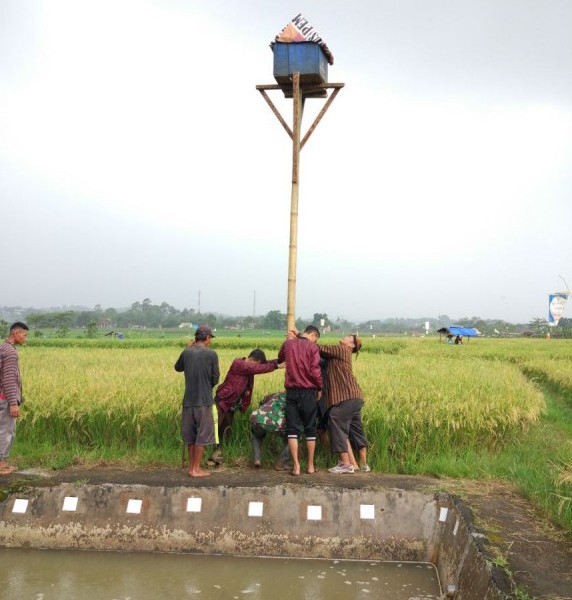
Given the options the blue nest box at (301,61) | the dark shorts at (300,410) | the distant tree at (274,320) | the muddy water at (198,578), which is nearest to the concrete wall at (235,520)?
the muddy water at (198,578)

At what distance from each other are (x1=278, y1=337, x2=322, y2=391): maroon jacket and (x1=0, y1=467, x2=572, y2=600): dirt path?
957mm

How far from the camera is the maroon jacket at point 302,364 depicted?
19.8 feet

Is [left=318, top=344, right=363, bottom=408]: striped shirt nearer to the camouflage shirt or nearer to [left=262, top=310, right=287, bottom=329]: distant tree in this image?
the camouflage shirt

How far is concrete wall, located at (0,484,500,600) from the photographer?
204 inches

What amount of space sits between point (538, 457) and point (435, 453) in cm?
131

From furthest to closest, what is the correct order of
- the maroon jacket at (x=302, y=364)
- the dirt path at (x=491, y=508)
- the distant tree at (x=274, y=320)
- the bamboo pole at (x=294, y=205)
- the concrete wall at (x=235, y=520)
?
the distant tree at (x=274, y=320) → the bamboo pole at (x=294, y=205) → the maroon jacket at (x=302, y=364) → the concrete wall at (x=235, y=520) → the dirt path at (x=491, y=508)

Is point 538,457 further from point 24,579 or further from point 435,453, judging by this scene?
point 24,579

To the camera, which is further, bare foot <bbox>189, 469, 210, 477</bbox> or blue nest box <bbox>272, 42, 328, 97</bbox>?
blue nest box <bbox>272, 42, 328, 97</bbox>

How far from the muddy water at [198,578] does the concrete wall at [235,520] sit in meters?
0.12

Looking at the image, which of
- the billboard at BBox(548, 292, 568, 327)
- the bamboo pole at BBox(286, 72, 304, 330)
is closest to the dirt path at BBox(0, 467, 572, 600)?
the bamboo pole at BBox(286, 72, 304, 330)

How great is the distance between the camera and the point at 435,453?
7.00 metres

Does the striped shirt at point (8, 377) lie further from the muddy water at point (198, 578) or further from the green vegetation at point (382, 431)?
the muddy water at point (198, 578)

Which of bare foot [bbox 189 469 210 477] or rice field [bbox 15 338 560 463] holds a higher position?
rice field [bbox 15 338 560 463]

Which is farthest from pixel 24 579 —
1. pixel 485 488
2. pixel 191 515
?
pixel 485 488
